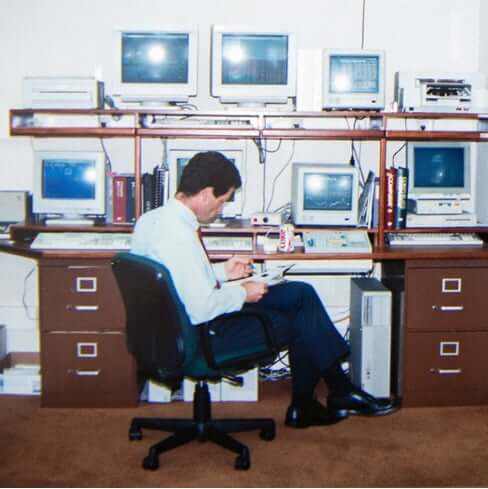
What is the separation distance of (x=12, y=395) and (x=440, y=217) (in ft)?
7.65

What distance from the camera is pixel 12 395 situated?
3664mm

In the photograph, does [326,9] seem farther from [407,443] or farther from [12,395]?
[12,395]

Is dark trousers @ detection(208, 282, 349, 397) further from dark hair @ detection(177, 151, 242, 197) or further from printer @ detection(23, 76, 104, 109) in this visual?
printer @ detection(23, 76, 104, 109)

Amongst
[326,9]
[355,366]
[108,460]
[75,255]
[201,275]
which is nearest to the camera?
[201,275]

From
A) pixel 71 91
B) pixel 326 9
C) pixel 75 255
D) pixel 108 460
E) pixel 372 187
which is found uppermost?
pixel 326 9

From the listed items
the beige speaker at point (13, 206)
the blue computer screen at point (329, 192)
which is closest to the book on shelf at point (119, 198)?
the beige speaker at point (13, 206)

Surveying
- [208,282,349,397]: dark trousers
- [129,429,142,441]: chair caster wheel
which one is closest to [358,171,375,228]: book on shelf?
[208,282,349,397]: dark trousers

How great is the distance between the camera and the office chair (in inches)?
99.7

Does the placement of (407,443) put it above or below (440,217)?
below

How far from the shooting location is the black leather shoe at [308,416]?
3.22 m

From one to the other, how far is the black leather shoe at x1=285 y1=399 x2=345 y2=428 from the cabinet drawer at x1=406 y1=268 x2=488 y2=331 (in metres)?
0.59

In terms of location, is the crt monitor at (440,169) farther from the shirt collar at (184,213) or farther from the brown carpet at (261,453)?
the shirt collar at (184,213)

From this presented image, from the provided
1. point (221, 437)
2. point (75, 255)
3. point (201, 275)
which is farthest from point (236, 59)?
point (221, 437)

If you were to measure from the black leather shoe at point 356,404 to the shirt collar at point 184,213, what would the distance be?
3.66ft
